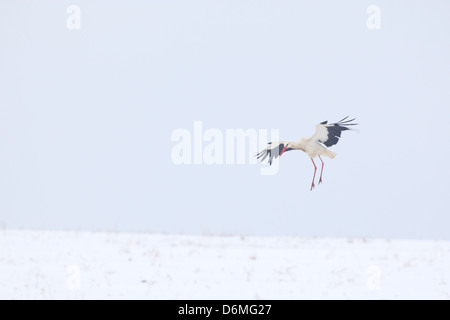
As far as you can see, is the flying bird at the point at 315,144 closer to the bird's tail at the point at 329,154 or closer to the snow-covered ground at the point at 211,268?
the bird's tail at the point at 329,154

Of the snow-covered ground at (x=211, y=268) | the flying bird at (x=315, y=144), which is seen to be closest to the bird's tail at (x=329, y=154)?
the flying bird at (x=315, y=144)

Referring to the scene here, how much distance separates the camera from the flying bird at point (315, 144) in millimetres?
10758

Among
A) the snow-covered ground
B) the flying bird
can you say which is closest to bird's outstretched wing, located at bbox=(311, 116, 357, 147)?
the flying bird

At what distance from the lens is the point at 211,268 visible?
31.9 feet

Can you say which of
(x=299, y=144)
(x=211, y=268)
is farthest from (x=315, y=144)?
(x=211, y=268)

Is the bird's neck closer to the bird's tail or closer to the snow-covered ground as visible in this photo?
the bird's tail

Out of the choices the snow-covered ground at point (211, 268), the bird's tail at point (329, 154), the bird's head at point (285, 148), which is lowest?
the snow-covered ground at point (211, 268)

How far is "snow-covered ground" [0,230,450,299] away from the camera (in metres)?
8.45

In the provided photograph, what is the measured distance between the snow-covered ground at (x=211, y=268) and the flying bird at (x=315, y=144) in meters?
1.82

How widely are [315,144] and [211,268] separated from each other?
3046 mm
